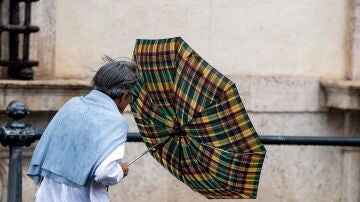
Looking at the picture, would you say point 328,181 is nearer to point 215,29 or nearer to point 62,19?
point 215,29

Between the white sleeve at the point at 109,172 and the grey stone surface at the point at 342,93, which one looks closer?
the white sleeve at the point at 109,172

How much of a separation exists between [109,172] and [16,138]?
1264 mm

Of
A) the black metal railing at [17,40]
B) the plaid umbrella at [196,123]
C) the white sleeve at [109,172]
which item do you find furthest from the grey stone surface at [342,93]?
the white sleeve at [109,172]

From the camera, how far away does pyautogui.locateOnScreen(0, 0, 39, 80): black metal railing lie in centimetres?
759

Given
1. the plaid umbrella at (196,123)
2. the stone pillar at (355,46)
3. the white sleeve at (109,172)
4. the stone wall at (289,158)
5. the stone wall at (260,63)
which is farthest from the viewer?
the stone pillar at (355,46)

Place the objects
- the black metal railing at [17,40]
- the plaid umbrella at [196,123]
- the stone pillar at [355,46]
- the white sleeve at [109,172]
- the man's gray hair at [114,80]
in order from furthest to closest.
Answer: the stone pillar at [355,46] → the black metal railing at [17,40] → the plaid umbrella at [196,123] → the man's gray hair at [114,80] → the white sleeve at [109,172]

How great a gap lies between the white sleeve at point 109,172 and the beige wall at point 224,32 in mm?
2822

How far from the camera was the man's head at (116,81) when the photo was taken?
5285 mm

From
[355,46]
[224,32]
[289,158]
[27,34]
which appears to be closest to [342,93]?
[355,46]

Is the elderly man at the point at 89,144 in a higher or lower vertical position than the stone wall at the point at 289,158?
higher

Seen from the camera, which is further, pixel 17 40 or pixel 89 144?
pixel 17 40

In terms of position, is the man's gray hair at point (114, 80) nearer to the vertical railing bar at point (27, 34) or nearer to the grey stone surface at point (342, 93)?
the vertical railing bar at point (27, 34)

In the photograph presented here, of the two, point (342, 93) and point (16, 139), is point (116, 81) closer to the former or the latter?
point (16, 139)

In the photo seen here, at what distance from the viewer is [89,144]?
5176mm
